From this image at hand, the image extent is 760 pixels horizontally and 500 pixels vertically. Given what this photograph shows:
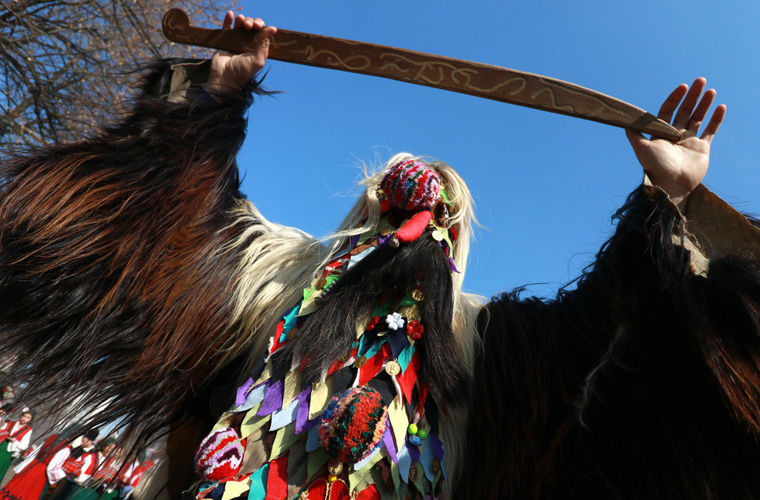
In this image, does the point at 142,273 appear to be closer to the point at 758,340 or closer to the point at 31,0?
the point at 758,340

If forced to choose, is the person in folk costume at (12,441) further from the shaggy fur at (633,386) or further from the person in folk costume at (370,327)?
the shaggy fur at (633,386)

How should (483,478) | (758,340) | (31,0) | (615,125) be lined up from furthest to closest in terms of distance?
(31,0)
(615,125)
(483,478)
(758,340)

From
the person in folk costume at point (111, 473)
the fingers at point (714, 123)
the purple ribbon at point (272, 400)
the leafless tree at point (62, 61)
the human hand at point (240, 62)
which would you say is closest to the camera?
the purple ribbon at point (272, 400)

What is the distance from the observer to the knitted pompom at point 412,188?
3.71 feet

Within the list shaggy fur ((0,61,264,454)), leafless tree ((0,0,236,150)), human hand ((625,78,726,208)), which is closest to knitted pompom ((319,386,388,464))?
shaggy fur ((0,61,264,454))

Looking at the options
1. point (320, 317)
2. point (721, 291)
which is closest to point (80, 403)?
point (320, 317)

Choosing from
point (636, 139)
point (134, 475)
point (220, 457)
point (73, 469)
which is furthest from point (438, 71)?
point (73, 469)

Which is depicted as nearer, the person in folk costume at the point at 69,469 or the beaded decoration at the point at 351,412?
the beaded decoration at the point at 351,412

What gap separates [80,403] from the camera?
1081 mm

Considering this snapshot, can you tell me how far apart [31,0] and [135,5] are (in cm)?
70

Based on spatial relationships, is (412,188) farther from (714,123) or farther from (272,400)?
(714,123)

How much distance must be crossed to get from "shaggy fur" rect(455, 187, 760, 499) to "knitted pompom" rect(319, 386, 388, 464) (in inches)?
9.4

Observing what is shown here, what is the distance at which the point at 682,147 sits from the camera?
1.20m

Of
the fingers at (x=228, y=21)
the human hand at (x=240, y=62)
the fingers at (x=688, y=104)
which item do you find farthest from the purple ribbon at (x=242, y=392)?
the fingers at (x=688, y=104)
